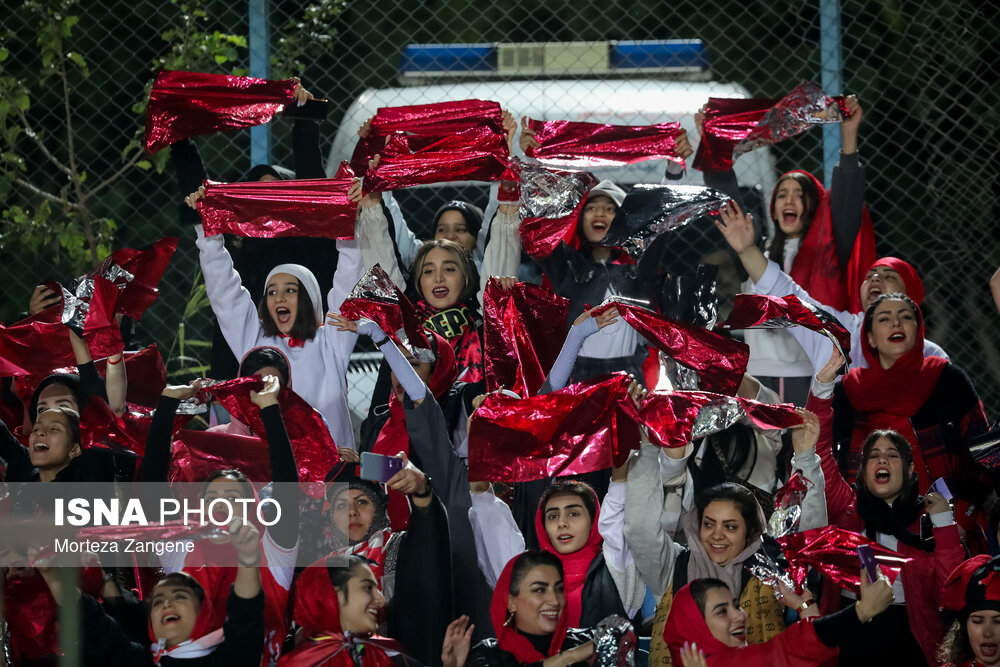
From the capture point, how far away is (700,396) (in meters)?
4.09

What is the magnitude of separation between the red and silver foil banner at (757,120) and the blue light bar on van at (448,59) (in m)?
1.20

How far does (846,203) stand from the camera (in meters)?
5.07

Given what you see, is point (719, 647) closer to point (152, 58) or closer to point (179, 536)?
point (179, 536)

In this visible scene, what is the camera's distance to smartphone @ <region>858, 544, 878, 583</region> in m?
3.69

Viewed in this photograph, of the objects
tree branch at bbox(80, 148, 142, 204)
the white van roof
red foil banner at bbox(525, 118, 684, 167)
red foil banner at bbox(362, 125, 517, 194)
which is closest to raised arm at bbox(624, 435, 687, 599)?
red foil banner at bbox(362, 125, 517, 194)

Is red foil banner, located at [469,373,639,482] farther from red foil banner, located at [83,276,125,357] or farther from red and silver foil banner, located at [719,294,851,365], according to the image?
red foil banner, located at [83,276,125,357]

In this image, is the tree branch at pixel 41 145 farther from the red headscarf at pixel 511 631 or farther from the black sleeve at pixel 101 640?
the red headscarf at pixel 511 631

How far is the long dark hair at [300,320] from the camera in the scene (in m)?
4.80

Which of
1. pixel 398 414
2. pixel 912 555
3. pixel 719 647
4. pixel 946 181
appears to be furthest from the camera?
pixel 946 181

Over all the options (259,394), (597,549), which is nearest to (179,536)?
(259,394)

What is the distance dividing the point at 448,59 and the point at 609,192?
4.46 ft

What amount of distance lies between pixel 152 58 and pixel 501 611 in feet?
11.9

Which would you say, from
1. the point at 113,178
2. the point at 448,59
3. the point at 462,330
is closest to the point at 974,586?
the point at 462,330

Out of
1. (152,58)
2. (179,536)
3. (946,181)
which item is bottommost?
(179,536)
